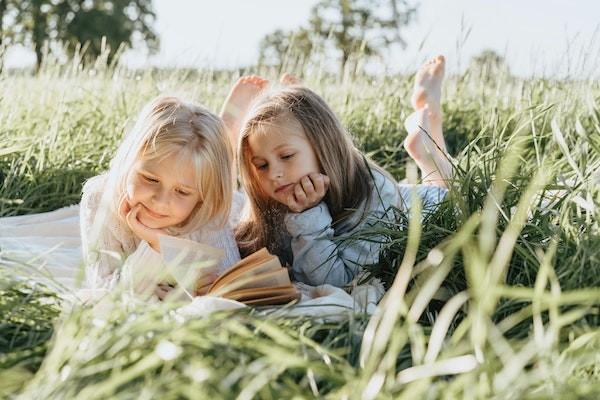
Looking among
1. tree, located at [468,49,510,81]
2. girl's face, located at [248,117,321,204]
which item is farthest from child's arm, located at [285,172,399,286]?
tree, located at [468,49,510,81]

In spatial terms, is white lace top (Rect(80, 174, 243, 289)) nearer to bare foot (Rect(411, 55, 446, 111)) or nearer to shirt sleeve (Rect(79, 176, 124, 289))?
shirt sleeve (Rect(79, 176, 124, 289))

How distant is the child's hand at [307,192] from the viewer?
8.84ft

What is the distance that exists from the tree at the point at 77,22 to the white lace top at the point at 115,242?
85.0 ft

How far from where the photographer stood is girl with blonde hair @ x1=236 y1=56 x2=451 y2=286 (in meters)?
2.62

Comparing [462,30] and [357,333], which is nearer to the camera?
[357,333]

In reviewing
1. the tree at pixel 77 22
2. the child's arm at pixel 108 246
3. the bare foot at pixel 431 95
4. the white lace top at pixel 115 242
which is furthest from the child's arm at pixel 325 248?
the tree at pixel 77 22

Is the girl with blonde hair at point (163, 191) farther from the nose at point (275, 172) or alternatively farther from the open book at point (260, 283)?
the open book at point (260, 283)

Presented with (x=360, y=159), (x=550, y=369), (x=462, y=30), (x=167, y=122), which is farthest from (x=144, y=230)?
(x=462, y=30)

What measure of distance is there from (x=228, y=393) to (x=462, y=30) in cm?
283

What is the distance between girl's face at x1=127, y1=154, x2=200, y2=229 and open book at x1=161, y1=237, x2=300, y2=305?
0.44 feet

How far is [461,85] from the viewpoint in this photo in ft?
17.9

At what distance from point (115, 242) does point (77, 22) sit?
90.3 feet

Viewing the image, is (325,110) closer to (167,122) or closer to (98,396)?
(167,122)

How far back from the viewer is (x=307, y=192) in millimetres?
2707
